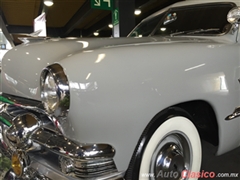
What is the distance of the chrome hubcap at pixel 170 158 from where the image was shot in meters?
1.32

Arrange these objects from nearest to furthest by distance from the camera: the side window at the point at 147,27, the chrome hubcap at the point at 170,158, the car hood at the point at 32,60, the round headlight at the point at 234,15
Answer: the chrome hubcap at the point at 170,158 → the car hood at the point at 32,60 → the round headlight at the point at 234,15 → the side window at the point at 147,27

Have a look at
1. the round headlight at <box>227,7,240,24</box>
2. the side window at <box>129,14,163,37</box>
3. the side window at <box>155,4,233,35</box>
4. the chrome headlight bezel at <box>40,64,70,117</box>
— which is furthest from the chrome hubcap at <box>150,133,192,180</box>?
the side window at <box>129,14,163,37</box>

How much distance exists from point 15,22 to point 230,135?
533 inches

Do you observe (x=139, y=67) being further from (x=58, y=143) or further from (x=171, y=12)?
(x=171, y=12)

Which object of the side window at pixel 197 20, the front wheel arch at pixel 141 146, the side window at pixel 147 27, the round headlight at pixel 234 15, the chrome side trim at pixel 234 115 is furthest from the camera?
the side window at pixel 147 27

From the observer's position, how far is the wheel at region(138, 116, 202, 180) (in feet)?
4.09

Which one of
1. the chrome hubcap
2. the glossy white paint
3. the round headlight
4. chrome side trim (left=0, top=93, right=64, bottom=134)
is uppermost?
the round headlight

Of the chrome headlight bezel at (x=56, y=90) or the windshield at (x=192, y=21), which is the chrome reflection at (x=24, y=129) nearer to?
the chrome headlight bezel at (x=56, y=90)

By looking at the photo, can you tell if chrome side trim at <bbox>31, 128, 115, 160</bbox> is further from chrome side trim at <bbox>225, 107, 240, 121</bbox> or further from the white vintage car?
chrome side trim at <bbox>225, 107, 240, 121</bbox>

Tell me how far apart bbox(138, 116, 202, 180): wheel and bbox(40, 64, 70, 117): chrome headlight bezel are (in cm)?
45

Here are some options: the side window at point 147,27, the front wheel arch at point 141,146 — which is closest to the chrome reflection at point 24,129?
the front wheel arch at point 141,146

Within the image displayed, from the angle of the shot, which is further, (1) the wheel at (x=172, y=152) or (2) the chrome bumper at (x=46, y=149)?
(1) the wheel at (x=172, y=152)

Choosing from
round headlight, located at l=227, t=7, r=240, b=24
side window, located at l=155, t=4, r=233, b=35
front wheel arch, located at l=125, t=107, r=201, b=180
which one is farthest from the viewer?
side window, located at l=155, t=4, r=233, b=35

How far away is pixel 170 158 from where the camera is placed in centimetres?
134
